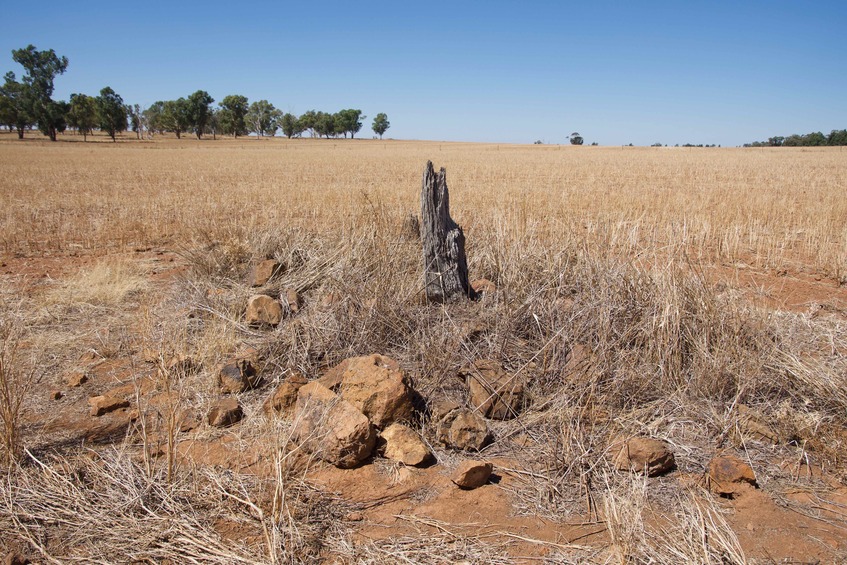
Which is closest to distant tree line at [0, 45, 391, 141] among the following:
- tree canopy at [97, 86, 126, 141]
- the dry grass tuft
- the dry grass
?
tree canopy at [97, 86, 126, 141]

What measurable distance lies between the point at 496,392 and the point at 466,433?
362 mm

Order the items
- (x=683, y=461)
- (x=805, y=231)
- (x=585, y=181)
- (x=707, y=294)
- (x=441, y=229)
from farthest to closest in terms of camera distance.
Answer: (x=585, y=181) → (x=805, y=231) → (x=441, y=229) → (x=707, y=294) → (x=683, y=461)

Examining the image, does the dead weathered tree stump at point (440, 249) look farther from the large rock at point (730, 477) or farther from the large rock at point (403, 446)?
the large rock at point (730, 477)

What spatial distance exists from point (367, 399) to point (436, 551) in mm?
1076

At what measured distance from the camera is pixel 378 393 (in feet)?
10.2

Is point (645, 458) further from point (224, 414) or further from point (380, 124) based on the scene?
point (380, 124)

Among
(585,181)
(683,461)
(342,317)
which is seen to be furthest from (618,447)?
(585,181)

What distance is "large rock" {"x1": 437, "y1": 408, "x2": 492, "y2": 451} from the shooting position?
2971 millimetres

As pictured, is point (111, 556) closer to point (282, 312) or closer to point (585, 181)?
point (282, 312)

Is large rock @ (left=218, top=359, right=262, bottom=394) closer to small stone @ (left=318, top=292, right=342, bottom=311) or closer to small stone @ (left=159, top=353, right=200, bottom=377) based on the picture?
small stone @ (left=159, top=353, right=200, bottom=377)

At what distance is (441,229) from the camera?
4605 millimetres

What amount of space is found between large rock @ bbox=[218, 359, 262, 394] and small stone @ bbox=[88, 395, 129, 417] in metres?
0.61

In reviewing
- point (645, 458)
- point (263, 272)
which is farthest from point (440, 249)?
point (645, 458)

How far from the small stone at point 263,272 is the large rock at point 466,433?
296cm
